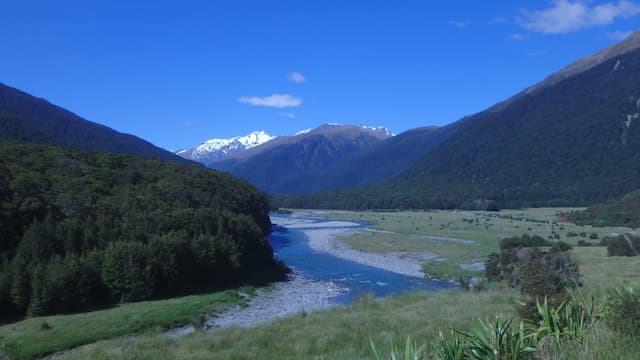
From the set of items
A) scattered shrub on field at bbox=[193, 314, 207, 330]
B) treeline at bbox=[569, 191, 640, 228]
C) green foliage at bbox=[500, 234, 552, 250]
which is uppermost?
treeline at bbox=[569, 191, 640, 228]

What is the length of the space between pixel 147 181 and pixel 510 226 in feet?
195

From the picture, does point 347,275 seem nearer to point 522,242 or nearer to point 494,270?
point 494,270

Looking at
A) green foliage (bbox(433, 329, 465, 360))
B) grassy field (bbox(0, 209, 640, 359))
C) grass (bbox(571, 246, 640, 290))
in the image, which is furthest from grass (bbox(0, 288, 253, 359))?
grass (bbox(571, 246, 640, 290))

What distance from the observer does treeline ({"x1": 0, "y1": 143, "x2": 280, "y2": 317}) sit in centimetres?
3769

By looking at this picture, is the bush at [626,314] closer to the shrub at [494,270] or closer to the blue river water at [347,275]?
the blue river water at [347,275]

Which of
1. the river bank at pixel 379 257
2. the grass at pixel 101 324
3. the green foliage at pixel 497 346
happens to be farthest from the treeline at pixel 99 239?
the green foliage at pixel 497 346

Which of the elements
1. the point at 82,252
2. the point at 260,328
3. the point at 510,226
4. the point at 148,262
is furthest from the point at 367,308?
the point at 510,226

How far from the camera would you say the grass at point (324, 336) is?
12516mm

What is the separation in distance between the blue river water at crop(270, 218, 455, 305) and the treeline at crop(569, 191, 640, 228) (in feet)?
164

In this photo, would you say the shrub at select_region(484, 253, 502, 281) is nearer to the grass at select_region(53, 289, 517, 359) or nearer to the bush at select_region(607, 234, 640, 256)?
the bush at select_region(607, 234, 640, 256)

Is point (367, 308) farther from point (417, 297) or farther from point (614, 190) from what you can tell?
point (614, 190)

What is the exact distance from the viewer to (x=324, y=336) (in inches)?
575

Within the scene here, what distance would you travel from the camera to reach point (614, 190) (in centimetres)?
14562

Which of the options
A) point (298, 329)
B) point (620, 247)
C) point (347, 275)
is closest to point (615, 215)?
point (620, 247)
